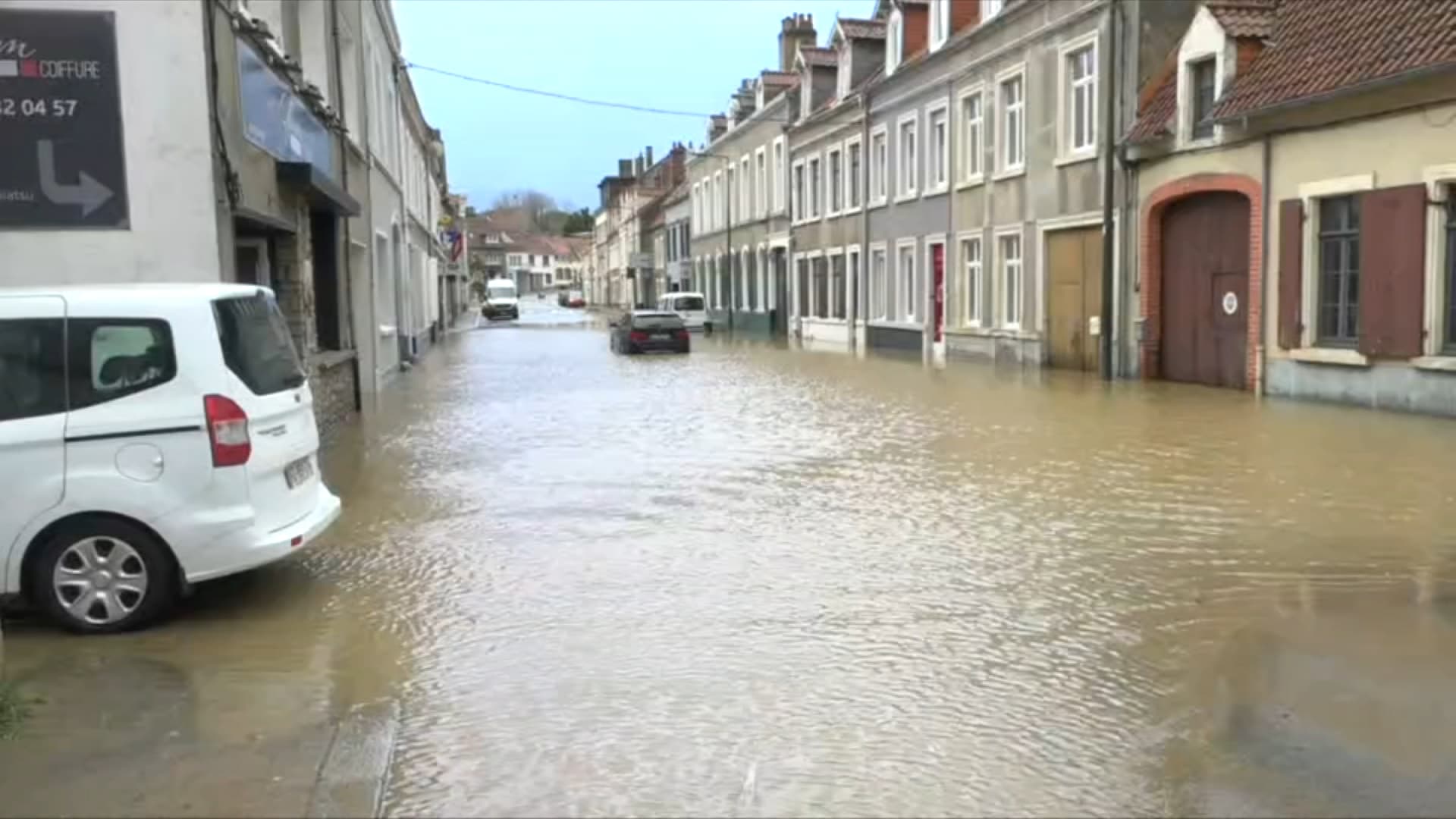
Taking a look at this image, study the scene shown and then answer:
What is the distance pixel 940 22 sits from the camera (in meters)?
28.8

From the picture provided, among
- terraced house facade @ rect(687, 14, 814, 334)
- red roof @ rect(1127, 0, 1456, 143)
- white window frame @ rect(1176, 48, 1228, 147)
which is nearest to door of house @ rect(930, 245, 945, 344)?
red roof @ rect(1127, 0, 1456, 143)

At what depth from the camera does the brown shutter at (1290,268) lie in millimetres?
16750

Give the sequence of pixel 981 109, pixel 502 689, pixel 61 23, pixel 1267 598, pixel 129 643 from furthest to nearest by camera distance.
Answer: pixel 981 109 → pixel 61 23 → pixel 1267 598 → pixel 129 643 → pixel 502 689

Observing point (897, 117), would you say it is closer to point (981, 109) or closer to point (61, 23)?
point (981, 109)

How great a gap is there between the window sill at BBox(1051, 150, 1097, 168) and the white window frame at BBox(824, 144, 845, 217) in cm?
1395

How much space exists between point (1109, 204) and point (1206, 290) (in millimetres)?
2482

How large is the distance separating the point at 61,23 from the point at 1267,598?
358 inches

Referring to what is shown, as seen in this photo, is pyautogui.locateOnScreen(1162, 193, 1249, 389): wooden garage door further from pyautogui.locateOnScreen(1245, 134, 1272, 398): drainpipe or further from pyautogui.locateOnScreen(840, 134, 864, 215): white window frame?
pyautogui.locateOnScreen(840, 134, 864, 215): white window frame

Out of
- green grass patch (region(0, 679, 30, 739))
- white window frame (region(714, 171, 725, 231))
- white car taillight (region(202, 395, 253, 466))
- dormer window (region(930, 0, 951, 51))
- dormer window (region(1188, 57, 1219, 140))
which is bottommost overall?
green grass patch (region(0, 679, 30, 739))

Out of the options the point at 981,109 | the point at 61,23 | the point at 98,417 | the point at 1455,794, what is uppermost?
the point at 981,109

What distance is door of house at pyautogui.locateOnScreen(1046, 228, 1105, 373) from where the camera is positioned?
2209 cm

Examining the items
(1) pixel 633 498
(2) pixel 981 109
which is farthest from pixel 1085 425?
(2) pixel 981 109

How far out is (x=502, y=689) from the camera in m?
5.38

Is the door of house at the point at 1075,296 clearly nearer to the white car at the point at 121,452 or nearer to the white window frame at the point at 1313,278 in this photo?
the white window frame at the point at 1313,278
